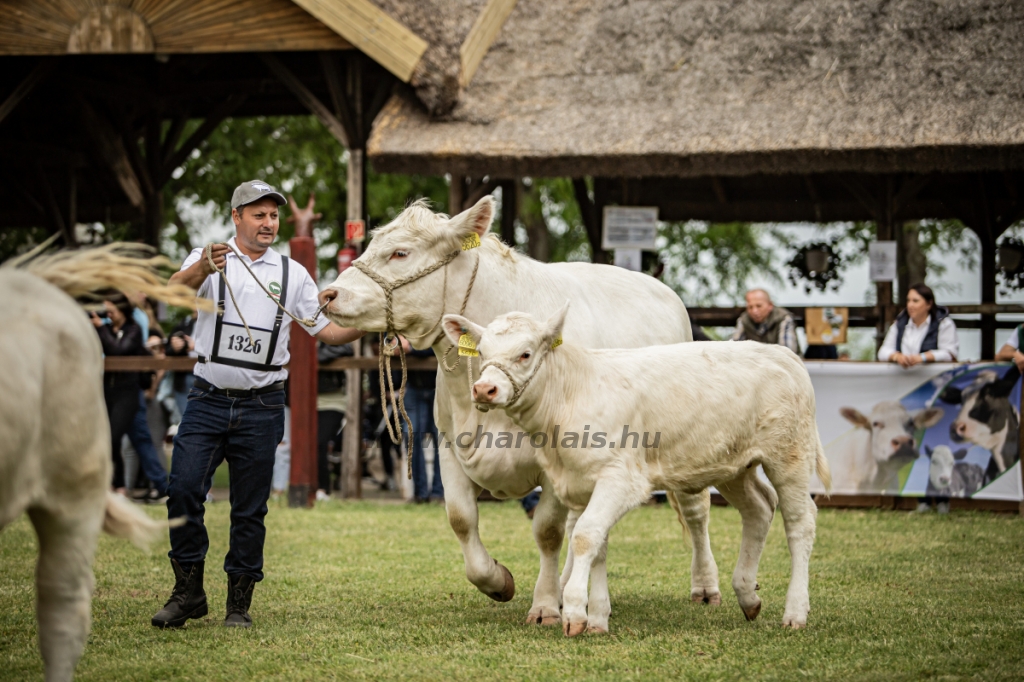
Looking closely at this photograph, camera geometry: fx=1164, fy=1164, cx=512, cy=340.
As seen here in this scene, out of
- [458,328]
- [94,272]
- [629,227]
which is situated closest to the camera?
[94,272]

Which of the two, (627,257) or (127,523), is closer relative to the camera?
(127,523)

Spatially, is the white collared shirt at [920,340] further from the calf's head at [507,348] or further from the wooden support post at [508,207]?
the calf's head at [507,348]

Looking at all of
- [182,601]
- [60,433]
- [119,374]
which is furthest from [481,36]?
[60,433]

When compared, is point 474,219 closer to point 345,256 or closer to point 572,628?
point 572,628

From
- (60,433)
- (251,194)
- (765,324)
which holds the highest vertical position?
(251,194)

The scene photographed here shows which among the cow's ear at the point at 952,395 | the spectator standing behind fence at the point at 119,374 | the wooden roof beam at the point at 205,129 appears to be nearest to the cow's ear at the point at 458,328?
the cow's ear at the point at 952,395

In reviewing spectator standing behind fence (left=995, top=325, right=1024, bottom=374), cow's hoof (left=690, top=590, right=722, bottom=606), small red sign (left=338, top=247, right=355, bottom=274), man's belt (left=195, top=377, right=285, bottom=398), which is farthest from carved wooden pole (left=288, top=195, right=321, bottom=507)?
spectator standing behind fence (left=995, top=325, right=1024, bottom=374)

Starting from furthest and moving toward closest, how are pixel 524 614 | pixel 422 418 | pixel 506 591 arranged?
pixel 422 418
pixel 524 614
pixel 506 591

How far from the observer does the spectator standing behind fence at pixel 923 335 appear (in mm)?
11359

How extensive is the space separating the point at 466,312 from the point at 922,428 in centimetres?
659

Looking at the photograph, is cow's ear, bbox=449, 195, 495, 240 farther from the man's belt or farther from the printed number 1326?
the man's belt

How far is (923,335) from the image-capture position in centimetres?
1151

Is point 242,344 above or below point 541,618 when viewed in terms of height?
above

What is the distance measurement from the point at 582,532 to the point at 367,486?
1123 cm
